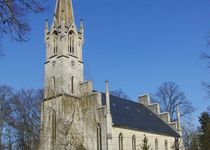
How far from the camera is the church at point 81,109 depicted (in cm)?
4181

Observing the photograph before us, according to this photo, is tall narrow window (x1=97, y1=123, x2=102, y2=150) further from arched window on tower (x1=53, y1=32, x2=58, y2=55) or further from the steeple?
the steeple

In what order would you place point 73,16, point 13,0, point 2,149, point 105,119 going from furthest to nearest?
1. point 73,16
2. point 2,149
3. point 105,119
4. point 13,0

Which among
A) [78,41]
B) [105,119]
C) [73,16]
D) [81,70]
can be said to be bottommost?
[105,119]

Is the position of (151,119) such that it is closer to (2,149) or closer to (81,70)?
(81,70)

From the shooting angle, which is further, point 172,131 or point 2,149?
point 172,131

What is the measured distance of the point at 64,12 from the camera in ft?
173

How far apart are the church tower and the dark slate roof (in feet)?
16.7

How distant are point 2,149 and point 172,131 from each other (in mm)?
25159

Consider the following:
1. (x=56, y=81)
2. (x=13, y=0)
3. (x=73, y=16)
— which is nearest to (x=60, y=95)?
(x=56, y=81)

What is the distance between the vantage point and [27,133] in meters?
50.6

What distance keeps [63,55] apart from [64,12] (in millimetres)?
7511

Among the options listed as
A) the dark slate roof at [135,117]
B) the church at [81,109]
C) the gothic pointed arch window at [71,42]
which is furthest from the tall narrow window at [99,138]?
the gothic pointed arch window at [71,42]

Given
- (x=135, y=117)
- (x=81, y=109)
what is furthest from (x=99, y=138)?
(x=135, y=117)

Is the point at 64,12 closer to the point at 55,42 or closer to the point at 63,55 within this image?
the point at 55,42
